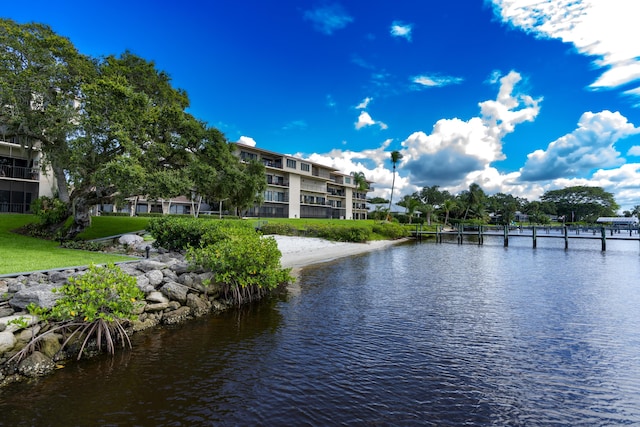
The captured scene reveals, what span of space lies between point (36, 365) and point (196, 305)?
4.67 m

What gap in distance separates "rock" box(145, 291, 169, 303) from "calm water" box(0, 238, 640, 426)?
1.05 metres

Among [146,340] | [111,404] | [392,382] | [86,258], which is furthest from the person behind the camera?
[86,258]

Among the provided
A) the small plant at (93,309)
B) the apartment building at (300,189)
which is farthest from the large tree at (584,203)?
the small plant at (93,309)

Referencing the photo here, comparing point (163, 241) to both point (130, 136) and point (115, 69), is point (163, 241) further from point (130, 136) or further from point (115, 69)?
point (115, 69)

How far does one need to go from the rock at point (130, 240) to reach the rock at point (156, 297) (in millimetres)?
9486

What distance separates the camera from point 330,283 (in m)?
17.6

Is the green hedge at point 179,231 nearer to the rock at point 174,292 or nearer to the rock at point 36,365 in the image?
the rock at point 174,292

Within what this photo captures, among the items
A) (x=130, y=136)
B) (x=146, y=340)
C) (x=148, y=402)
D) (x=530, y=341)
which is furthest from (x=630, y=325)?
(x=130, y=136)

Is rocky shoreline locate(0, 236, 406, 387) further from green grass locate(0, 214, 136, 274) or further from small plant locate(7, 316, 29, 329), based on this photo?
green grass locate(0, 214, 136, 274)

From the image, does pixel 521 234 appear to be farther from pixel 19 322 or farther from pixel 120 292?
pixel 19 322

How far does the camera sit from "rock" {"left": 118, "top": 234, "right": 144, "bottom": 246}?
1872 cm

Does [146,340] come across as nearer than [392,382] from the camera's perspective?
No

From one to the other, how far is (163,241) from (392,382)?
14.4 metres

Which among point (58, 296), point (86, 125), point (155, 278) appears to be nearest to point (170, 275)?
point (155, 278)
